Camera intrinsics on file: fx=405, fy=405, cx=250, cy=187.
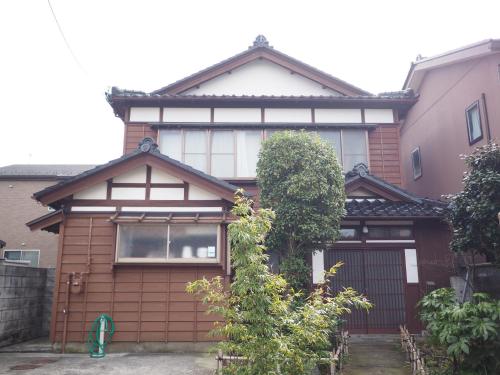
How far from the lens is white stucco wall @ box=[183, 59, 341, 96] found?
43.5 feet

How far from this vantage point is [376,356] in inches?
330

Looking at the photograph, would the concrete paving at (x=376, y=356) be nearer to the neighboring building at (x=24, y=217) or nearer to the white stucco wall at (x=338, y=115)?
the white stucco wall at (x=338, y=115)

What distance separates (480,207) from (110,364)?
7.58m

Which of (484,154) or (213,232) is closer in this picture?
(484,154)

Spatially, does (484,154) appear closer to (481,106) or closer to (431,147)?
(481,106)

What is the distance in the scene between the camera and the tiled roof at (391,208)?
10.2 meters

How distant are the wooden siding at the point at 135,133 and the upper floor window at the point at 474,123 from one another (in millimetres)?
9601

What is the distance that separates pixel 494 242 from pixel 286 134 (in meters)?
4.59

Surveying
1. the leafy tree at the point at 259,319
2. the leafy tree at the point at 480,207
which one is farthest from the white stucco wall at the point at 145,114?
the leafy tree at the point at 480,207

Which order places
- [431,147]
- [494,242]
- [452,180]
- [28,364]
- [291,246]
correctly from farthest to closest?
1. [431,147]
2. [452,180]
3. [291,246]
4. [28,364]
5. [494,242]

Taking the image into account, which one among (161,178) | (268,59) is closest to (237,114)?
(268,59)

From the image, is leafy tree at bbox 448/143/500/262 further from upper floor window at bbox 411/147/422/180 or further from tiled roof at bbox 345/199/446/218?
upper floor window at bbox 411/147/422/180

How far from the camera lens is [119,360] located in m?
8.17

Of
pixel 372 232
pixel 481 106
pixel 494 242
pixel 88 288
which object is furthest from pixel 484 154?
pixel 88 288
